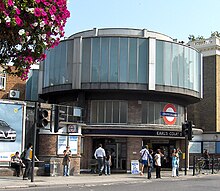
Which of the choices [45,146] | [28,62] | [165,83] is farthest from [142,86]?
[28,62]

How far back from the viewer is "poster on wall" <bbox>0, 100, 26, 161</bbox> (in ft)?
84.7

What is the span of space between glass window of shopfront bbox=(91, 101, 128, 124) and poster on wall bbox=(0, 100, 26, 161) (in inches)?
300

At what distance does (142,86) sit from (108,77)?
2517mm

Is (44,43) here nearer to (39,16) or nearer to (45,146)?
(39,16)

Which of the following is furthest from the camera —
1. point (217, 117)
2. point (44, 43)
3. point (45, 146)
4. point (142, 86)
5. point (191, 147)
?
point (217, 117)


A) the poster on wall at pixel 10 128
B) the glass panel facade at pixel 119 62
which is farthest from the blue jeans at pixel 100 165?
the glass panel facade at pixel 119 62

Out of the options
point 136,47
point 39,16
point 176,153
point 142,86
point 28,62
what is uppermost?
point 136,47

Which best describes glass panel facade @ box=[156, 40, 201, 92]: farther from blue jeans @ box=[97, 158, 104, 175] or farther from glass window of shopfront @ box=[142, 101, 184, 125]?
blue jeans @ box=[97, 158, 104, 175]

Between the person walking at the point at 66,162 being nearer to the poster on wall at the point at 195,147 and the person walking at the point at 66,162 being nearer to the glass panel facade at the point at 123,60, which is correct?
the glass panel facade at the point at 123,60

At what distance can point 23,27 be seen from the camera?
847cm

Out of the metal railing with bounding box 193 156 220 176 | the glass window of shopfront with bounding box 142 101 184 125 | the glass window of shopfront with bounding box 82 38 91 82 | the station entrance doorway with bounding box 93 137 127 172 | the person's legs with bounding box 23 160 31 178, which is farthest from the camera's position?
the glass window of shopfront with bounding box 142 101 184 125

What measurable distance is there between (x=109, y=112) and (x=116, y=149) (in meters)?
2.79

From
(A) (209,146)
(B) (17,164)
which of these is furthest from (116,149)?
(A) (209,146)

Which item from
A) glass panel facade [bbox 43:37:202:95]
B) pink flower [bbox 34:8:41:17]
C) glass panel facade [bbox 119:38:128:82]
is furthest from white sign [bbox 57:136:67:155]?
pink flower [bbox 34:8:41:17]
